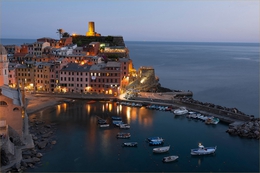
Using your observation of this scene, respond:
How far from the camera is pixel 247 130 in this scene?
3309 centimetres

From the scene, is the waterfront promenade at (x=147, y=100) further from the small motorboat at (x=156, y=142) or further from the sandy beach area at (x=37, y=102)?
the small motorboat at (x=156, y=142)

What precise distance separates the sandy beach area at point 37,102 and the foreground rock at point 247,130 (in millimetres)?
26489

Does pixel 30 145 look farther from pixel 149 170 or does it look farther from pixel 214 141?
pixel 214 141

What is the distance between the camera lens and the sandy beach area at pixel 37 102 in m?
42.7

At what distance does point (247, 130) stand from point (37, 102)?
101ft

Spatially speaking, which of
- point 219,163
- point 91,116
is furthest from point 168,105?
point 219,163

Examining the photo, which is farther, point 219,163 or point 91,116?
point 91,116

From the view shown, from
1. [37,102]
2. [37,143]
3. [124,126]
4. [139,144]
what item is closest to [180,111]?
[124,126]

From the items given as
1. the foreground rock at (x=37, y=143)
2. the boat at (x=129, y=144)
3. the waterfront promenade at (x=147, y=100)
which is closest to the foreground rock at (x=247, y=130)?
the waterfront promenade at (x=147, y=100)

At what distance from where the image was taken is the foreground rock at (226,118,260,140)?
32.2m

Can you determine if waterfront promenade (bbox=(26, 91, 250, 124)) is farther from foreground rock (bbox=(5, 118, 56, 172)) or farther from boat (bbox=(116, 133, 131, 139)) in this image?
boat (bbox=(116, 133, 131, 139))

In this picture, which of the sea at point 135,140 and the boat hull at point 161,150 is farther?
the boat hull at point 161,150

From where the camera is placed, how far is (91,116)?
4069cm

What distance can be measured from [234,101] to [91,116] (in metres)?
26.7
